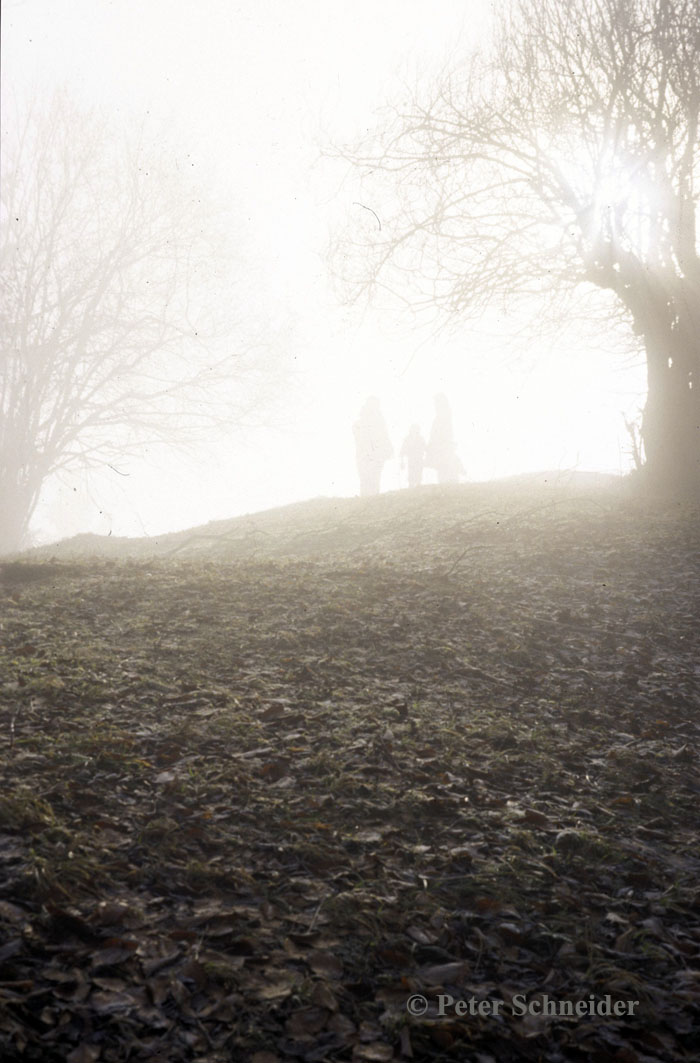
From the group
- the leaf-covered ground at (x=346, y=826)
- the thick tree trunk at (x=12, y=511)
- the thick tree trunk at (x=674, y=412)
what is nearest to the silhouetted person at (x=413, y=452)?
the thick tree trunk at (x=12, y=511)

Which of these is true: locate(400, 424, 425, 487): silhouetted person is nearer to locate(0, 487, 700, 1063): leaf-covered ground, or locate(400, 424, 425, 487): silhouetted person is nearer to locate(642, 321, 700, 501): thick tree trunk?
locate(642, 321, 700, 501): thick tree trunk

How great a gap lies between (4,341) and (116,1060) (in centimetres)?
1905

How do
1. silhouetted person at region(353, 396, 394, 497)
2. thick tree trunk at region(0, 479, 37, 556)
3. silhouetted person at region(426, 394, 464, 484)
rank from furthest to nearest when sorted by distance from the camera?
silhouetted person at region(426, 394, 464, 484) < silhouetted person at region(353, 396, 394, 497) < thick tree trunk at region(0, 479, 37, 556)

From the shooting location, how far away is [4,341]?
18.3m

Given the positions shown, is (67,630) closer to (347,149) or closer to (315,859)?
(315,859)

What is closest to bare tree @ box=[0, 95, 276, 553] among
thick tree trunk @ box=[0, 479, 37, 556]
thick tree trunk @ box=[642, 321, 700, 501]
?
thick tree trunk @ box=[0, 479, 37, 556]

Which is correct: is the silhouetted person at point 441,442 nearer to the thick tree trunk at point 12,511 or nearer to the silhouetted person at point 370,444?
the silhouetted person at point 370,444

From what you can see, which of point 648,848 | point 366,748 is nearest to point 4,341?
point 366,748

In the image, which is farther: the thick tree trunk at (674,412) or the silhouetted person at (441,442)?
the silhouetted person at (441,442)

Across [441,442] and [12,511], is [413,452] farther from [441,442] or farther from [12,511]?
[12,511]

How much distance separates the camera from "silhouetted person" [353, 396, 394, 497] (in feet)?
79.2

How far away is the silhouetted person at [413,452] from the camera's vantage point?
24203 millimetres

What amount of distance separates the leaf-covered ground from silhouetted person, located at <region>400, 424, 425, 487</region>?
Result: 17.0 meters

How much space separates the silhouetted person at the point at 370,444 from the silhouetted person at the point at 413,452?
64cm
